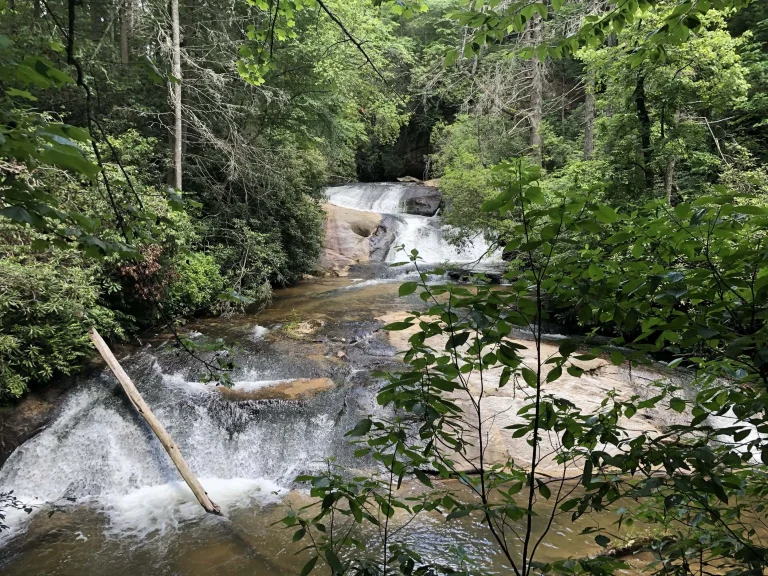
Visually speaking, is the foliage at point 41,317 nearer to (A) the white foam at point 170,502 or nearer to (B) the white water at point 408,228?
(A) the white foam at point 170,502

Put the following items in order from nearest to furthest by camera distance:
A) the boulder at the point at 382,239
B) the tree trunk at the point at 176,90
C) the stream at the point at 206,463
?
1. the stream at the point at 206,463
2. the tree trunk at the point at 176,90
3. the boulder at the point at 382,239

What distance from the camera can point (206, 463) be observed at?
18.3 feet

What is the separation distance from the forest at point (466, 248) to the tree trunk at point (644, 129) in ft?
0.22

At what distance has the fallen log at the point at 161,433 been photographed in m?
4.75

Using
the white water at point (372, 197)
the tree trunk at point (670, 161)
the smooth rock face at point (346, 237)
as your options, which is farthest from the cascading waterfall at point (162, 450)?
the white water at point (372, 197)

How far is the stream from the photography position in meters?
4.05

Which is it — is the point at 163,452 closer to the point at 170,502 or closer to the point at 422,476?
the point at 170,502

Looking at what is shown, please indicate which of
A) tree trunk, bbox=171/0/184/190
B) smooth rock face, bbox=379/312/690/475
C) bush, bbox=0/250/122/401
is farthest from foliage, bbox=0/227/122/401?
smooth rock face, bbox=379/312/690/475

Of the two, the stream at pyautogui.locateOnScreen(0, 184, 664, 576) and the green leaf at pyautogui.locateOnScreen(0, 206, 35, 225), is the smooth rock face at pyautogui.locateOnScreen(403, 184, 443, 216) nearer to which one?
the stream at pyautogui.locateOnScreen(0, 184, 664, 576)

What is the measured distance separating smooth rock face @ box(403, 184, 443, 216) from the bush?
1583 cm

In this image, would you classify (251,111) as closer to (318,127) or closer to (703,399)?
(318,127)

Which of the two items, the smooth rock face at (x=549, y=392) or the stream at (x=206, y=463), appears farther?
the smooth rock face at (x=549, y=392)

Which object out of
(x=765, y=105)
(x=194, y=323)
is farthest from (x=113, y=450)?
(x=765, y=105)

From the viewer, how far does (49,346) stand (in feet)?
19.1
